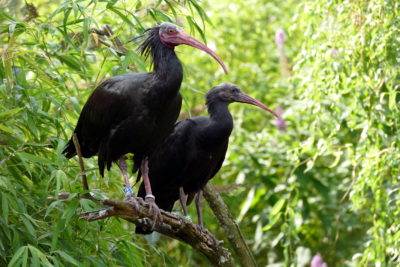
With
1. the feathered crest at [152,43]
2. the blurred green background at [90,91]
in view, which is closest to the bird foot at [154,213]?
the blurred green background at [90,91]

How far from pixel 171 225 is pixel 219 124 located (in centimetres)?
126

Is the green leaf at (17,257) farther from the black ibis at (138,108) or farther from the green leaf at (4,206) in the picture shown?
the black ibis at (138,108)

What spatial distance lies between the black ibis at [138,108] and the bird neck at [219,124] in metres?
0.86

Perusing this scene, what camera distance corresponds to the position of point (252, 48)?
9.54m

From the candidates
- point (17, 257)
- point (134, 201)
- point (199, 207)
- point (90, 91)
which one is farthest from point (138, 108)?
point (199, 207)

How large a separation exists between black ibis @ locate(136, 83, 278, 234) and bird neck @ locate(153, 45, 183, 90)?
3.49ft

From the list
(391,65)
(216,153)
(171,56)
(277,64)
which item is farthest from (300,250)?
(171,56)

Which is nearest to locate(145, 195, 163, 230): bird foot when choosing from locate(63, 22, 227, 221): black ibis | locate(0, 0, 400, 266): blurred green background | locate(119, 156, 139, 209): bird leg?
locate(63, 22, 227, 221): black ibis

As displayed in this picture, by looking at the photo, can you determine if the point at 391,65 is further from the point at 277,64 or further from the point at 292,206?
the point at 277,64

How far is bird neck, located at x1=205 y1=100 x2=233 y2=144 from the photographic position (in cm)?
541

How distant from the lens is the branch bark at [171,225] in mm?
3703

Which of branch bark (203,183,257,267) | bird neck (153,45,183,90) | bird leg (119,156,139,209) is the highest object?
bird neck (153,45,183,90)

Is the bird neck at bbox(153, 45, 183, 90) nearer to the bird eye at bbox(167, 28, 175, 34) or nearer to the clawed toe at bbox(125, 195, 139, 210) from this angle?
the bird eye at bbox(167, 28, 175, 34)

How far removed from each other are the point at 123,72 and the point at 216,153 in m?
1.08
